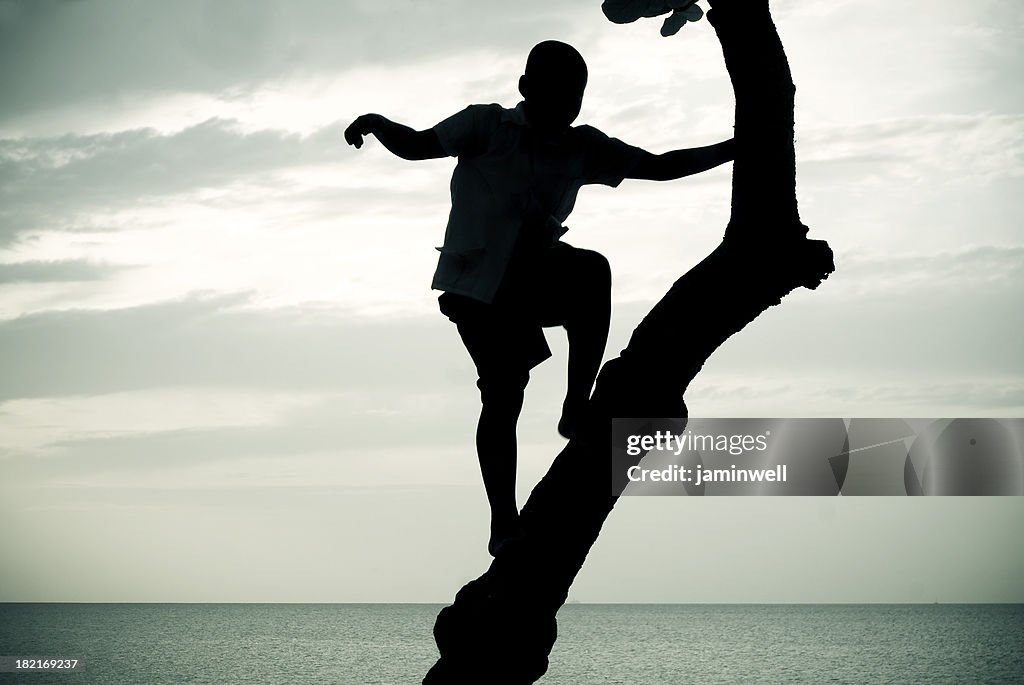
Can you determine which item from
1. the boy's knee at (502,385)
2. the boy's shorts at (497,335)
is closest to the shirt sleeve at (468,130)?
the boy's shorts at (497,335)

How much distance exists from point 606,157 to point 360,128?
2.86ft

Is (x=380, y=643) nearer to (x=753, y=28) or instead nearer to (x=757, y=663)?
(x=757, y=663)

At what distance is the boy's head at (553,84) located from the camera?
11.8 ft

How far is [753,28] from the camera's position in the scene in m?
3.42

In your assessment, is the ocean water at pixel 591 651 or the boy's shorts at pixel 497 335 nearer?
the boy's shorts at pixel 497 335

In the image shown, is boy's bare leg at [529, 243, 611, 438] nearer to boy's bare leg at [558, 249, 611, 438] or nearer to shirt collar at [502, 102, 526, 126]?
boy's bare leg at [558, 249, 611, 438]

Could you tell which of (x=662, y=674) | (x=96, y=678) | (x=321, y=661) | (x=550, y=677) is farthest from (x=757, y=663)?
(x=96, y=678)

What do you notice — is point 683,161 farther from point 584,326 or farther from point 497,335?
point 497,335

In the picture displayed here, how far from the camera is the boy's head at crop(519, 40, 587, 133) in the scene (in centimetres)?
358

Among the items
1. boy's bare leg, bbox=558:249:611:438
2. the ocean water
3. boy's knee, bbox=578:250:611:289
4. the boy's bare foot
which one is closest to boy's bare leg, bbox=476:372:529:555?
the boy's bare foot

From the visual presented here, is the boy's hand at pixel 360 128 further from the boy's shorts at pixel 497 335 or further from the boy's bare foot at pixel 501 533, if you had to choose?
the boy's bare foot at pixel 501 533

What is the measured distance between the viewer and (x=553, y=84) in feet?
11.8

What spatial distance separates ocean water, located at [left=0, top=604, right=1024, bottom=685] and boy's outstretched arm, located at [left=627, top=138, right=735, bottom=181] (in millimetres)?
85602

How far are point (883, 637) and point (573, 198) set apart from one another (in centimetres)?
15663
